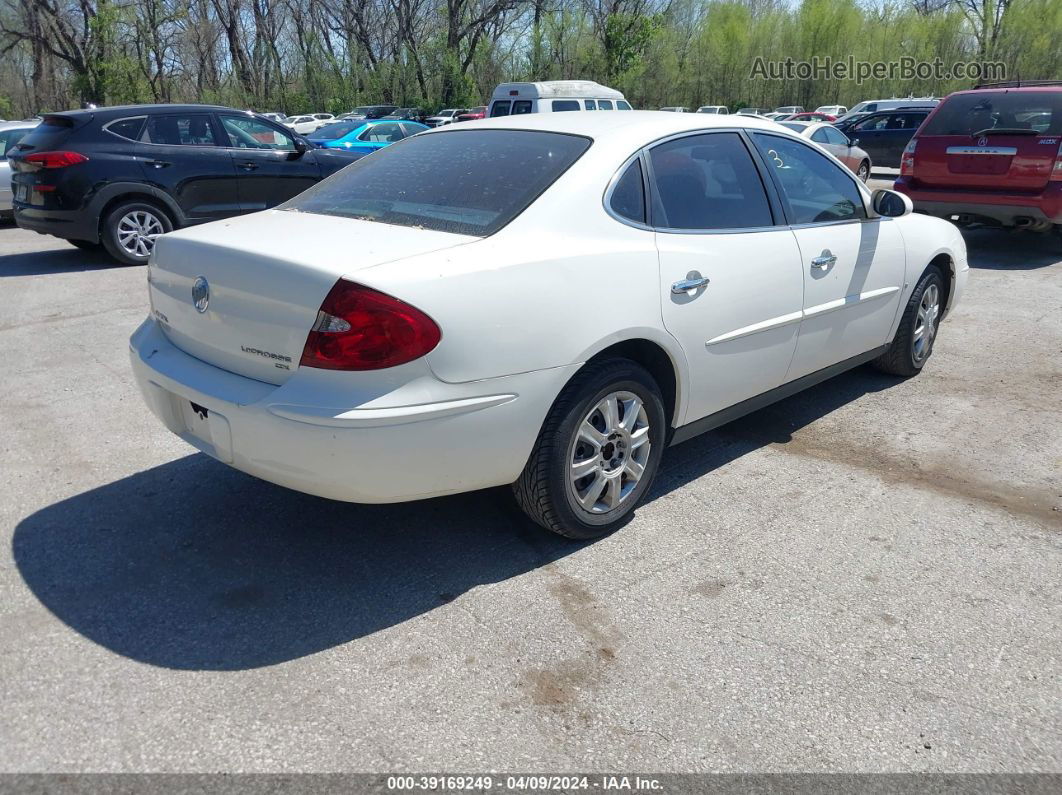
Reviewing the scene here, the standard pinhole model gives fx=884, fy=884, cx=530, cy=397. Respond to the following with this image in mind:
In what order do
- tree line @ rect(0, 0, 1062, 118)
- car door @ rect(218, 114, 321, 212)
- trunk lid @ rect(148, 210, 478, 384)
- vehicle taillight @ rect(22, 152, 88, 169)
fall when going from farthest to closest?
tree line @ rect(0, 0, 1062, 118), car door @ rect(218, 114, 321, 212), vehicle taillight @ rect(22, 152, 88, 169), trunk lid @ rect(148, 210, 478, 384)

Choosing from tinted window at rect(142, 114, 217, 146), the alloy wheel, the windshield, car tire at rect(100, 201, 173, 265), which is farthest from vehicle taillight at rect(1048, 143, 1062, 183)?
the windshield

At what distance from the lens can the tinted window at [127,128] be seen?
30.2ft

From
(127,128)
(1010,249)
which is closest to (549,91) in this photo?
(1010,249)

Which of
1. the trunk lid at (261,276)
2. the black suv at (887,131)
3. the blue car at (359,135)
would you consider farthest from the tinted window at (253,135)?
the black suv at (887,131)

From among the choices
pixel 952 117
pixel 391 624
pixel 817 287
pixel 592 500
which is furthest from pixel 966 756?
pixel 952 117

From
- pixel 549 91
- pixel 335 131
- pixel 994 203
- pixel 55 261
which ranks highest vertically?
pixel 549 91

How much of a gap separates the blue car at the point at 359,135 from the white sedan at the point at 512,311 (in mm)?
13557

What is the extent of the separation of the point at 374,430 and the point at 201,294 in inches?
37.3

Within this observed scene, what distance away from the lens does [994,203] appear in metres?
9.10

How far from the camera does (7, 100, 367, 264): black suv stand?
29.1 feet

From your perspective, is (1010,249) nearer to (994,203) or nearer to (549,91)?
(994,203)

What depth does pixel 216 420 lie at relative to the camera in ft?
A: 9.99

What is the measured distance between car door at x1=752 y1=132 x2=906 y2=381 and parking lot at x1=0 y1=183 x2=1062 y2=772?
20.1 inches

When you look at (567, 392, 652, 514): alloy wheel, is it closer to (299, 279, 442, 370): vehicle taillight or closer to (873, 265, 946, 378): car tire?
(299, 279, 442, 370): vehicle taillight
